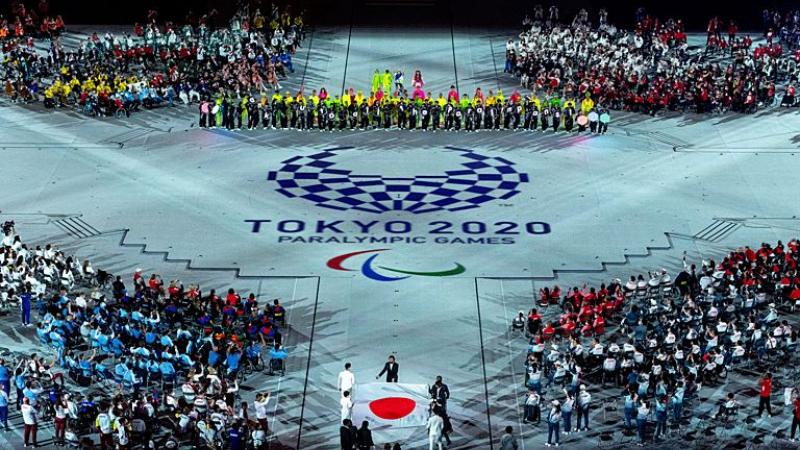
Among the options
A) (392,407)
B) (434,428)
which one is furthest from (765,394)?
(392,407)

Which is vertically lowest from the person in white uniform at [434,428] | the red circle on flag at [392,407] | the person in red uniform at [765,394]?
the red circle on flag at [392,407]

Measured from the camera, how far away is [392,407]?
48.2 m

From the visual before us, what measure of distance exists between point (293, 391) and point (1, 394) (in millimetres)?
9287

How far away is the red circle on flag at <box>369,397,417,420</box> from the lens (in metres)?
47.8

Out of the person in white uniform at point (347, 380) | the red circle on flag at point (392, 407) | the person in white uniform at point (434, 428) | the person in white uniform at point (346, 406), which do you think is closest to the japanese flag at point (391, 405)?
the red circle on flag at point (392, 407)

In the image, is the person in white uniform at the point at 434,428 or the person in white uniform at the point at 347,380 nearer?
the person in white uniform at the point at 434,428

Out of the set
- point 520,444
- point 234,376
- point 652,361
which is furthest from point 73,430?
point 652,361

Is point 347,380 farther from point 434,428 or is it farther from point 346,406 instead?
point 434,428

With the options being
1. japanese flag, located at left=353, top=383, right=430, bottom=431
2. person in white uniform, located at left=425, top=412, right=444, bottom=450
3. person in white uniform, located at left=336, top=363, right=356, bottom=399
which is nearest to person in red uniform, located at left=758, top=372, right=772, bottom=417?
person in white uniform, located at left=425, top=412, right=444, bottom=450

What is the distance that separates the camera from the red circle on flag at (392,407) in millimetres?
47834

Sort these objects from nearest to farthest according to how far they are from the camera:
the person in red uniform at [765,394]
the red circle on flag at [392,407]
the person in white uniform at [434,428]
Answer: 1. the person in white uniform at [434,428]
2. the person in red uniform at [765,394]
3. the red circle on flag at [392,407]

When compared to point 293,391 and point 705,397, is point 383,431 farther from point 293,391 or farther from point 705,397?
point 705,397

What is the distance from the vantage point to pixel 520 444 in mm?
46531

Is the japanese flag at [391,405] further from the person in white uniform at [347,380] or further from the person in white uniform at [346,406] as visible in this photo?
the person in white uniform at [347,380]
